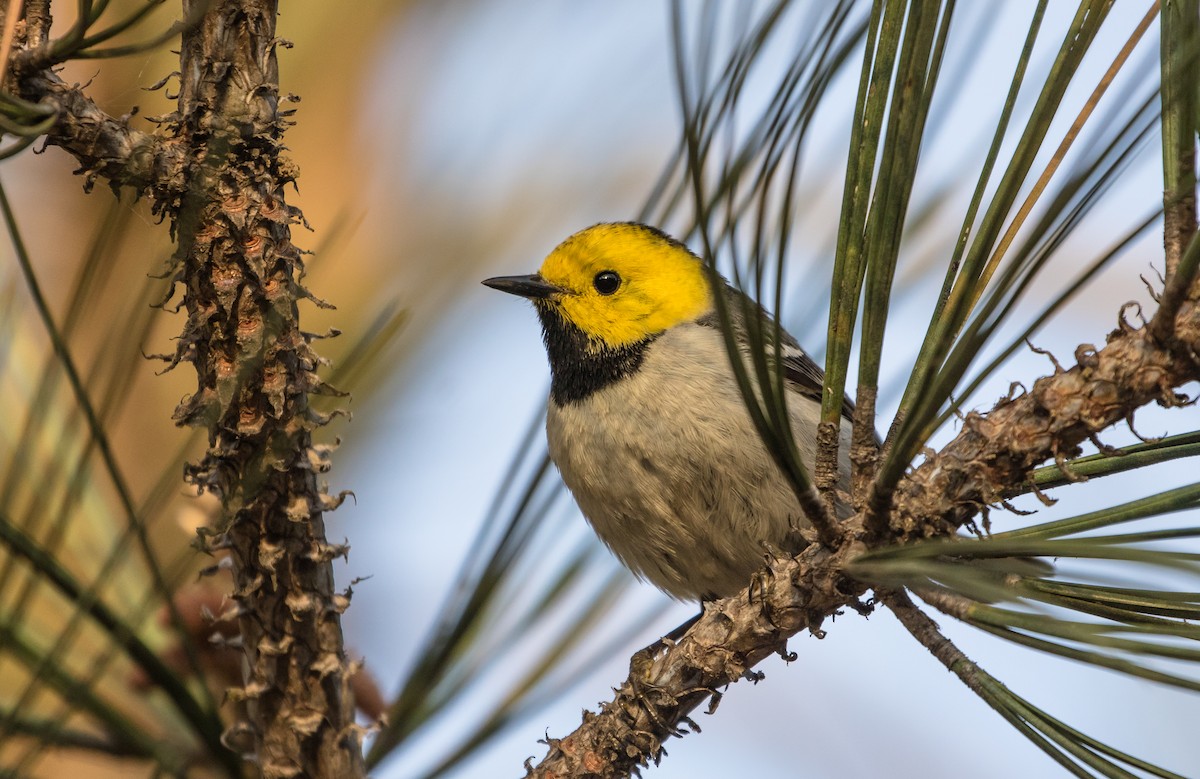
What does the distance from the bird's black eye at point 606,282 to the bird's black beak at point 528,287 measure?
9cm

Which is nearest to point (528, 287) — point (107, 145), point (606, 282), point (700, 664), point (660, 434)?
point (606, 282)

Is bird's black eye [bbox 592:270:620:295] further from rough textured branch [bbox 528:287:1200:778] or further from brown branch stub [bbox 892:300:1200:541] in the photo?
brown branch stub [bbox 892:300:1200:541]

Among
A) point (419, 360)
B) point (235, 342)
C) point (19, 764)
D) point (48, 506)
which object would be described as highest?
point (419, 360)

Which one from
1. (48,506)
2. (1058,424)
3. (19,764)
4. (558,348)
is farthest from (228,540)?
(558,348)

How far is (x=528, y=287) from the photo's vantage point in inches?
117

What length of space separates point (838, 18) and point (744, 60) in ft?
0.30

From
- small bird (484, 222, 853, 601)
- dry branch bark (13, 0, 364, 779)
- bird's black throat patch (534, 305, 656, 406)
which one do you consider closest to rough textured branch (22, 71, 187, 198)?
dry branch bark (13, 0, 364, 779)

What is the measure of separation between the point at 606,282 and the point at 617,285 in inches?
1.2

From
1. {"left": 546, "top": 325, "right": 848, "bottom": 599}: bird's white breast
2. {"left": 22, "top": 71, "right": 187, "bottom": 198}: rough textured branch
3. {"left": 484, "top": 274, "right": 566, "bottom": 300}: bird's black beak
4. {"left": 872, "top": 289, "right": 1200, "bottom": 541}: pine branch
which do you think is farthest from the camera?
{"left": 484, "top": 274, "right": 566, "bottom": 300}: bird's black beak

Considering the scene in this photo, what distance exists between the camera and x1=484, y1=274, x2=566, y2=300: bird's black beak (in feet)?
9.46

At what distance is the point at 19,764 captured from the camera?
1.22m

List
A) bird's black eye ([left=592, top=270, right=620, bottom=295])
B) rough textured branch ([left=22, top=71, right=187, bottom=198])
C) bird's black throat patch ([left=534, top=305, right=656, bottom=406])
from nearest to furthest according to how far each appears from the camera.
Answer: rough textured branch ([left=22, top=71, right=187, bottom=198]), bird's black throat patch ([left=534, top=305, right=656, bottom=406]), bird's black eye ([left=592, top=270, right=620, bottom=295])

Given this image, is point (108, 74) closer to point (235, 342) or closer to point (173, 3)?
point (173, 3)

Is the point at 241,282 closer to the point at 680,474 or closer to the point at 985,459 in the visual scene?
the point at 985,459
